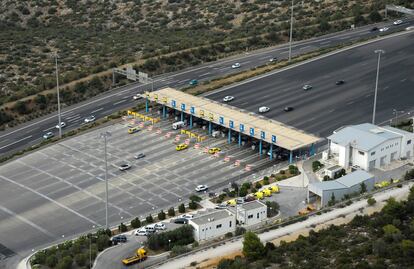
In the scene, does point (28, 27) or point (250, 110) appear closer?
point (250, 110)

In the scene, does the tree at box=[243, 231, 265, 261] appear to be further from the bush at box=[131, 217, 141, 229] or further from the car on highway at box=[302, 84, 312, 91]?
the car on highway at box=[302, 84, 312, 91]

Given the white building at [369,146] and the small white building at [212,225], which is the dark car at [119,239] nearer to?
the small white building at [212,225]

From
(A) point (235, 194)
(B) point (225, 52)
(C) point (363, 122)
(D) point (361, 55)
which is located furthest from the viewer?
(B) point (225, 52)

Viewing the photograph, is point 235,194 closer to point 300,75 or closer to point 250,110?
point 250,110

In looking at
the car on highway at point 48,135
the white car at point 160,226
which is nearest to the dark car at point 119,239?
the white car at point 160,226

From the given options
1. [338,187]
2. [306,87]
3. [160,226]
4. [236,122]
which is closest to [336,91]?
[306,87]

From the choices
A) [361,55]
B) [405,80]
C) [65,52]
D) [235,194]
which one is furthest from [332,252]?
[65,52]
